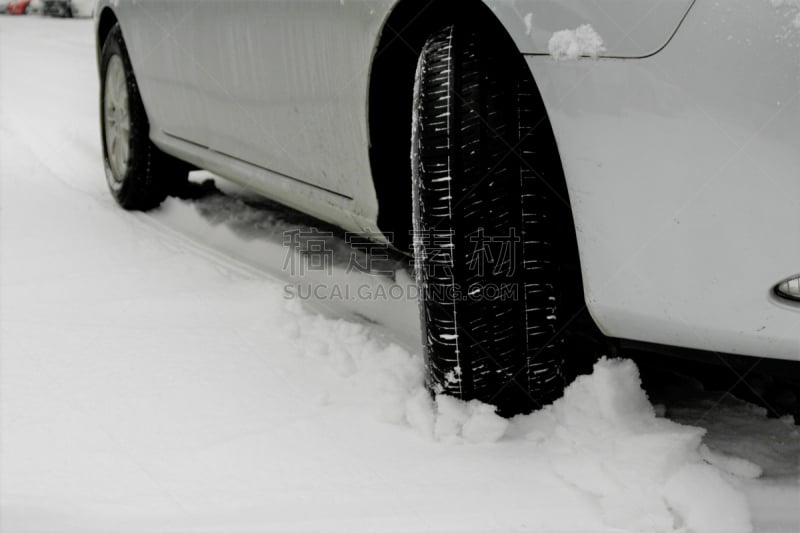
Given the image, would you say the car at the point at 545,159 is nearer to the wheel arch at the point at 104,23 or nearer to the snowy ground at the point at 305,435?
the snowy ground at the point at 305,435

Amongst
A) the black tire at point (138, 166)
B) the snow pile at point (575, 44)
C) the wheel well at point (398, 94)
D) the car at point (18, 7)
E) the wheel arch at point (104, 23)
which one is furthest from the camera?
the car at point (18, 7)

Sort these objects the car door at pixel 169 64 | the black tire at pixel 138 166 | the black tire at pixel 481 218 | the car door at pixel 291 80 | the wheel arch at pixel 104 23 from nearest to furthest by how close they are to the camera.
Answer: the black tire at pixel 481 218, the car door at pixel 291 80, the car door at pixel 169 64, the black tire at pixel 138 166, the wheel arch at pixel 104 23

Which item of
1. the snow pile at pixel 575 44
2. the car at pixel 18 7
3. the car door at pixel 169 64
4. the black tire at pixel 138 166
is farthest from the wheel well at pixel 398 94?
the car at pixel 18 7

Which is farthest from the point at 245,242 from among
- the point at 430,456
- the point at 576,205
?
the point at 576,205

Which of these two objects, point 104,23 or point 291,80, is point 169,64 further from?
point 104,23

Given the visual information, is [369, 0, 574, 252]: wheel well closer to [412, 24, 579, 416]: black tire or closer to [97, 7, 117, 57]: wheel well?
[412, 24, 579, 416]: black tire

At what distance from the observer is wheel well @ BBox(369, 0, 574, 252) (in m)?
2.15

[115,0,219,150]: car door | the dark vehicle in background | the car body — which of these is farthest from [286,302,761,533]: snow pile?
the dark vehicle in background

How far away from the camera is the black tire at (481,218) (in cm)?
198

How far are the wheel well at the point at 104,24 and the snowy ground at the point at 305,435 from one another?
1652 millimetres

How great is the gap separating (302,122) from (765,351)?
4.80 ft

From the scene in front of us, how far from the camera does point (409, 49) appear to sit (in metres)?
2.27

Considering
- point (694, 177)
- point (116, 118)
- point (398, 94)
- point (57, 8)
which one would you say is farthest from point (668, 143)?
point (57, 8)

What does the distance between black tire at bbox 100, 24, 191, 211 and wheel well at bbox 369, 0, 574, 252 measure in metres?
2.06
